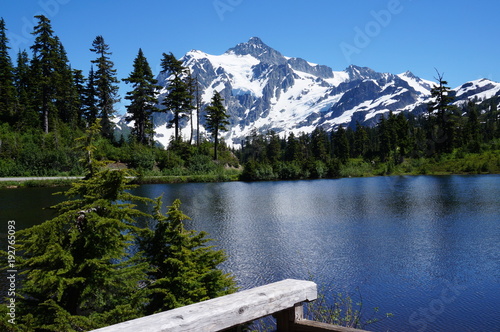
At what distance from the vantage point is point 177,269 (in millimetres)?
7477

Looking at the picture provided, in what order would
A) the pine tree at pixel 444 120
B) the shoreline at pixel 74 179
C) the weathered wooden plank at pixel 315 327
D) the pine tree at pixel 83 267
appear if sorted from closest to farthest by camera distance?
the weathered wooden plank at pixel 315 327 < the pine tree at pixel 83 267 < the shoreline at pixel 74 179 < the pine tree at pixel 444 120

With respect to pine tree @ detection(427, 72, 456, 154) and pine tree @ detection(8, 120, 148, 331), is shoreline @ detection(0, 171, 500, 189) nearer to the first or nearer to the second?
pine tree @ detection(427, 72, 456, 154)

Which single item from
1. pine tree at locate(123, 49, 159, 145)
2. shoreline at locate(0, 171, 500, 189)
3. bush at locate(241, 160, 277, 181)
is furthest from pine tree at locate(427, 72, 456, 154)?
pine tree at locate(123, 49, 159, 145)

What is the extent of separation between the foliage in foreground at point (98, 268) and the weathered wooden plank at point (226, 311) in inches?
151

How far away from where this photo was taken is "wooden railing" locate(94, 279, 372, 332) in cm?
277

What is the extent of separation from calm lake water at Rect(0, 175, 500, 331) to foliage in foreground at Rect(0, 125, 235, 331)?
5.28 metres

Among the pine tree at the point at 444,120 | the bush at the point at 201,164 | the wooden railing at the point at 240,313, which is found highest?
the pine tree at the point at 444,120

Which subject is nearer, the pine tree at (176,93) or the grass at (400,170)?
the grass at (400,170)

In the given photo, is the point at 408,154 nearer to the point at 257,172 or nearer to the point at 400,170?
the point at 400,170

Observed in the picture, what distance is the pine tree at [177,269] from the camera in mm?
7160

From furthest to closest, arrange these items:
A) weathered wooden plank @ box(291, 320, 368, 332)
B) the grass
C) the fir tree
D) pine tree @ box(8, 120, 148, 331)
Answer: the fir tree < the grass < pine tree @ box(8, 120, 148, 331) < weathered wooden plank @ box(291, 320, 368, 332)

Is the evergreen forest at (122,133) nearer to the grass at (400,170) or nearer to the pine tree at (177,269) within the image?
the grass at (400,170)

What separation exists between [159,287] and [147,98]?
190 feet

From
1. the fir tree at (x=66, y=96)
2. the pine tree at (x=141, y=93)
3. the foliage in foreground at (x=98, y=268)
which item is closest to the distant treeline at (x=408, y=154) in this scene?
the pine tree at (x=141, y=93)
